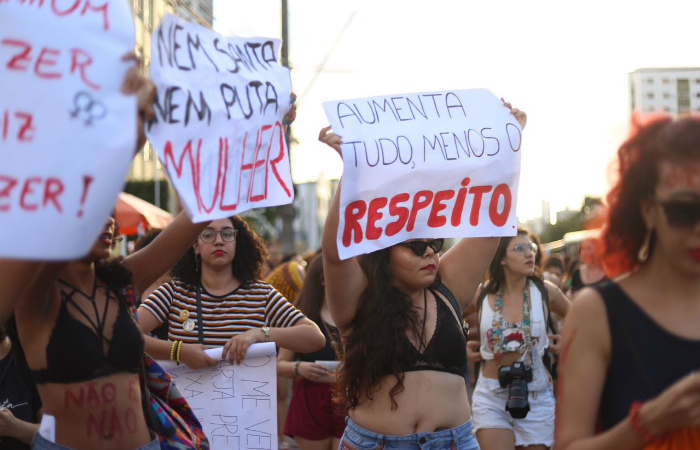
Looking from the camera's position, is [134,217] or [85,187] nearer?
[85,187]

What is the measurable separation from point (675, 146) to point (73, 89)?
166 cm

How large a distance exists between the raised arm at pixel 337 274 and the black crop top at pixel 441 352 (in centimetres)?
32

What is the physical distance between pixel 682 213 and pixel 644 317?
30 cm

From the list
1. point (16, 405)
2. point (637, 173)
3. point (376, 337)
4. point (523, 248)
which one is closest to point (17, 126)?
point (637, 173)

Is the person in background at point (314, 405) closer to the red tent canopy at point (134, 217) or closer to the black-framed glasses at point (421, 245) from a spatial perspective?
the black-framed glasses at point (421, 245)

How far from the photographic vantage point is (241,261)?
Result: 5301mm

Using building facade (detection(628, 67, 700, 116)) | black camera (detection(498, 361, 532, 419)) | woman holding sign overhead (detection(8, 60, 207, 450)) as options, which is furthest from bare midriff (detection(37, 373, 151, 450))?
black camera (detection(498, 361, 532, 419))

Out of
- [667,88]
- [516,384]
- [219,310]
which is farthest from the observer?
[516,384]

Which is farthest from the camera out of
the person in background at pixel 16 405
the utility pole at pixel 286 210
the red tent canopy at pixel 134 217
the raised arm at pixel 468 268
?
the utility pole at pixel 286 210

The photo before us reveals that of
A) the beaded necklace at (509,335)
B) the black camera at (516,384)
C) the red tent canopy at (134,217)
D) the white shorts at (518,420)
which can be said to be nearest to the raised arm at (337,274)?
the black camera at (516,384)

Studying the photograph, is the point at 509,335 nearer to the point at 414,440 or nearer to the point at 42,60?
the point at 414,440

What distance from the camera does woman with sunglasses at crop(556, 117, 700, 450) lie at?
2.39 meters

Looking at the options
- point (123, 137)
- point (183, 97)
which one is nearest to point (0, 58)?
point (123, 137)

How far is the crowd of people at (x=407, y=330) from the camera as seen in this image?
8.00ft
